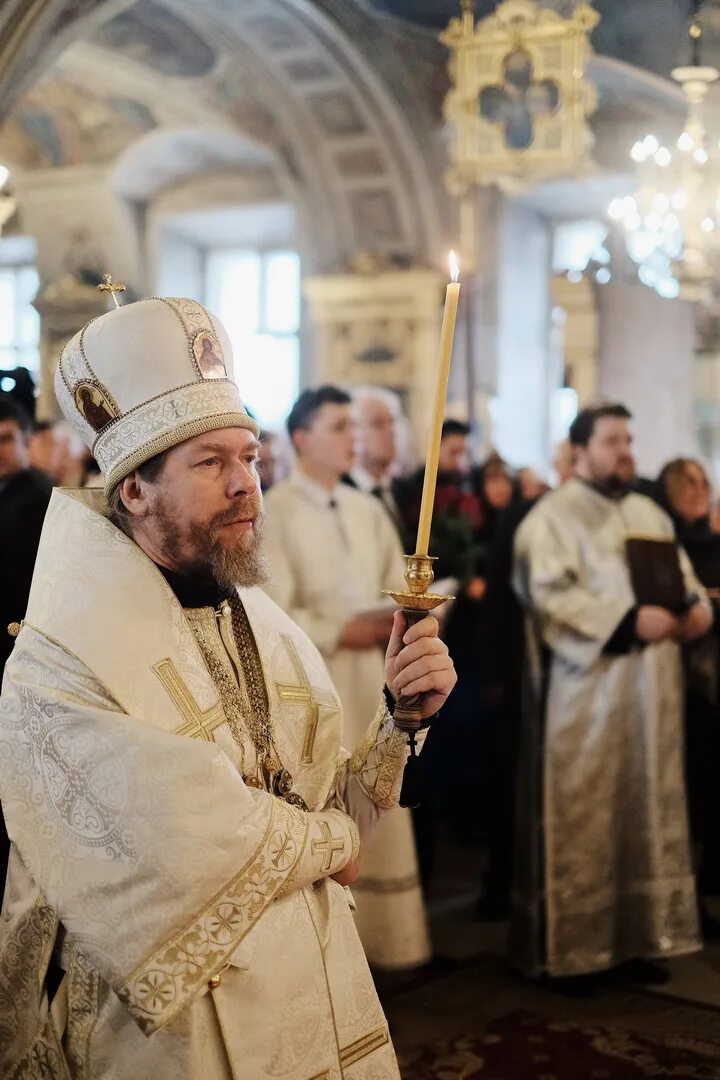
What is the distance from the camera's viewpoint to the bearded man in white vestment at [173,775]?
1.85m

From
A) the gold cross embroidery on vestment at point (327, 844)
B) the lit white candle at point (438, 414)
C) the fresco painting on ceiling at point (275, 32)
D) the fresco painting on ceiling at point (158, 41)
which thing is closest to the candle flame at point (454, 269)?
the lit white candle at point (438, 414)

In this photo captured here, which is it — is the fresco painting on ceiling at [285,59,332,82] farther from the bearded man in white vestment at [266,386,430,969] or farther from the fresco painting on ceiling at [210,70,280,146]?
the bearded man in white vestment at [266,386,430,969]

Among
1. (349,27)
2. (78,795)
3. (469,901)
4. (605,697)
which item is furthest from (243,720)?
(349,27)

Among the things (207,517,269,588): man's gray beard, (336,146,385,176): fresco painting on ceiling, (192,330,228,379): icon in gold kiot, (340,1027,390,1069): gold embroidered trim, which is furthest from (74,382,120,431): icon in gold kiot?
(336,146,385,176): fresco painting on ceiling

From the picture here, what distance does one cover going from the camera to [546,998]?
4457mm

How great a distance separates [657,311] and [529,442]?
1.61m

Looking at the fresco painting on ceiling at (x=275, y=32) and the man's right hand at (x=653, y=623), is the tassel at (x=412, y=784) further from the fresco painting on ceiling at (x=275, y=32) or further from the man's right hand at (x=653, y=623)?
the fresco painting on ceiling at (x=275, y=32)

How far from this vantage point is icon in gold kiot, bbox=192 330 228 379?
211 cm

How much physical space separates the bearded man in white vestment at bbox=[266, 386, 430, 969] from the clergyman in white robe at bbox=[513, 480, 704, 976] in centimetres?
50

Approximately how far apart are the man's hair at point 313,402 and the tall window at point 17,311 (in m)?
10.9

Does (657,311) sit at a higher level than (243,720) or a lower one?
higher

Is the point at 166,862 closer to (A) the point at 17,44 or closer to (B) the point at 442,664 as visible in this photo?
(B) the point at 442,664

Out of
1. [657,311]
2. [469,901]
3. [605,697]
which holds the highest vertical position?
[657,311]

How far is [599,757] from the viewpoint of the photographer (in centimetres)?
461
